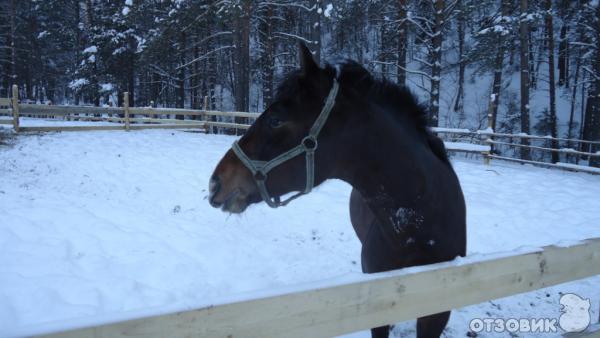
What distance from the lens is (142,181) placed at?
7801mm

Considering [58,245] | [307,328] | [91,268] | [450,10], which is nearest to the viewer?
[307,328]

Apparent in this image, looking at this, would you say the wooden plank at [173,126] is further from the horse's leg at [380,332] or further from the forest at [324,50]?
the horse's leg at [380,332]

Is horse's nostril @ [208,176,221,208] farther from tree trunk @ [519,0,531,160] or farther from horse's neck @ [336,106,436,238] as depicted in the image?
tree trunk @ [519,0,531,160]

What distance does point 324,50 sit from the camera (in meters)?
33.1

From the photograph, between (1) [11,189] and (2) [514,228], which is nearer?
(2) [514,228]

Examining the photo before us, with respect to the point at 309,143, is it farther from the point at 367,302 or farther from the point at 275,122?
the point at 367,302

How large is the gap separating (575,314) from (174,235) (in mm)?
4593

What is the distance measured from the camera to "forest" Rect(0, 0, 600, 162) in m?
15.7

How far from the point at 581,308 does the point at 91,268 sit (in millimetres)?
4411

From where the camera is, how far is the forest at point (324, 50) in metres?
15.7

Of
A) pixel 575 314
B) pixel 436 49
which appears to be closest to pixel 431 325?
pixel 575 314

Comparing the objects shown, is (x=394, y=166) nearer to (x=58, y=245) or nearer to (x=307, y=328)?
(x=307, y=328)

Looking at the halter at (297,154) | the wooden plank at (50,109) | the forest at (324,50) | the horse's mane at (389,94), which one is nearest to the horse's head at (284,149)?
the halter at (297,154)

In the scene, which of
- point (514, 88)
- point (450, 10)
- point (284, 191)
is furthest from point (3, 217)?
point (514, 88)
